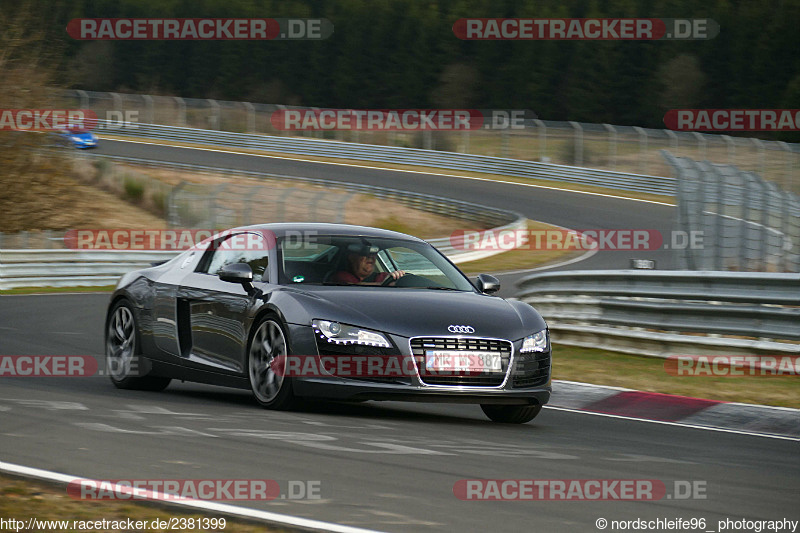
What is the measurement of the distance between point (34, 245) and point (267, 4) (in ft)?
199

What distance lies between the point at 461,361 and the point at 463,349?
0.25ft

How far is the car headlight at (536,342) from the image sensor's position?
8.71 meters

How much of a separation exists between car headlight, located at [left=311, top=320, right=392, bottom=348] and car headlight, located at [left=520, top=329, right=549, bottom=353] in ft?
3.19

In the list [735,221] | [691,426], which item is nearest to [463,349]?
[691,426]

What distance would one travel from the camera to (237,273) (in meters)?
8.95

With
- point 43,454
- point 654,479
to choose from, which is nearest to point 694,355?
point 654,479

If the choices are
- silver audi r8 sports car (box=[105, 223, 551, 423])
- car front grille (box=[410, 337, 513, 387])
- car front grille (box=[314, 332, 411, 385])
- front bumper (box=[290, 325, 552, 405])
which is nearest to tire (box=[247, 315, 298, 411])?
silver audi r8 sports car (box=[105, 223, 551, 423])

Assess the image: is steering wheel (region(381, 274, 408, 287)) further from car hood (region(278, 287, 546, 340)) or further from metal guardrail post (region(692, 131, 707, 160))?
metal guardrail post (region(692, 131, 707, 160))

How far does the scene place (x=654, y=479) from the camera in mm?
6477

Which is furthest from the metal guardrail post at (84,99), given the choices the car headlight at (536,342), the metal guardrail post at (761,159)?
the car headlight at (536,342)

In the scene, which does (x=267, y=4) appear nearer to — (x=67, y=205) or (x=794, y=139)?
(x=794, y=139)

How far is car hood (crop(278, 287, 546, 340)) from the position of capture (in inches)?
331

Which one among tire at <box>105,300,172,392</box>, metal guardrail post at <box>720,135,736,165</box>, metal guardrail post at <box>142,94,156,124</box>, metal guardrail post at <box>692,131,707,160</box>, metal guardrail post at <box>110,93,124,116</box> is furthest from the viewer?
metal guardrail post at <box>142,94,156,124</box>

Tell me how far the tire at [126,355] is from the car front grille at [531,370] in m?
3.04
